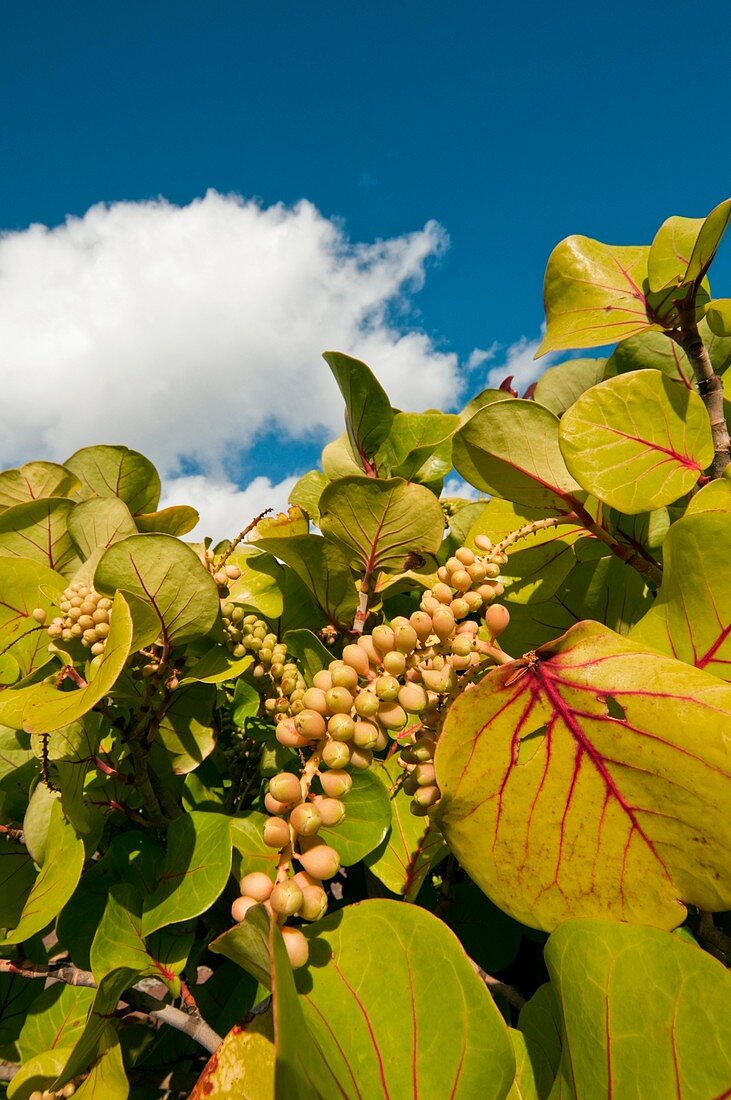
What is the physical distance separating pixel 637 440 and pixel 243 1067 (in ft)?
2.72

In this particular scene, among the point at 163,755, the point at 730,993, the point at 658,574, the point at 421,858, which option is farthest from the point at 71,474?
the point at 730,993

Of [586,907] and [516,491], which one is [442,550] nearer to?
[516,491]

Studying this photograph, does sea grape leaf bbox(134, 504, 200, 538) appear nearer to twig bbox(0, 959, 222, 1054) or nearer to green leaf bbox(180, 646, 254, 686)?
green leaf bbox(180, 646, 254, 686)

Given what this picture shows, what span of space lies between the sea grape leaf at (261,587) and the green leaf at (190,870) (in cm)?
38

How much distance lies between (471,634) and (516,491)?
1.16ft

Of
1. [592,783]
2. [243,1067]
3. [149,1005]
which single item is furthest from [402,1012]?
[149,1005]

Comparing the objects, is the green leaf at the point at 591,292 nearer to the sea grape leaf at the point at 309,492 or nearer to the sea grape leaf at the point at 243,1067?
the sea grape leaf at the point at 309,492

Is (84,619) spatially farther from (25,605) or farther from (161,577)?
(25,605)

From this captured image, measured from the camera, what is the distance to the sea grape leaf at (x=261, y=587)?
1.21 metres

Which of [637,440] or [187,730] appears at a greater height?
[637,440]

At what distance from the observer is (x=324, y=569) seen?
3.67 ft

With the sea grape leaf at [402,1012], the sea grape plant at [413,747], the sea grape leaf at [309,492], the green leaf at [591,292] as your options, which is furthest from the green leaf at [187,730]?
the green leaf at [591,292]

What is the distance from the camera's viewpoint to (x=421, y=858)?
91 cm

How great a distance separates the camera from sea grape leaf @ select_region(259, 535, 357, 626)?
3.51 ft
